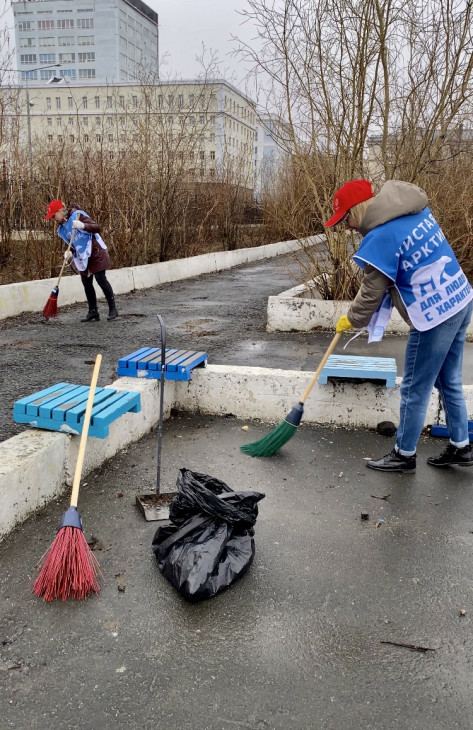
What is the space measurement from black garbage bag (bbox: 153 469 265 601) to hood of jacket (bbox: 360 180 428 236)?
5.64 ft

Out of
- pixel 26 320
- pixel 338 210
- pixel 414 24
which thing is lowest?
pixel 26 320

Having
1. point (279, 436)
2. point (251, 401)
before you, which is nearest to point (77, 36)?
point (251, 401)

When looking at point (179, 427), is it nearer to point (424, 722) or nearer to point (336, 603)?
point (336, 603)

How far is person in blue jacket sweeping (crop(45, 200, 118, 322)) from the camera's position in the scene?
320 inches

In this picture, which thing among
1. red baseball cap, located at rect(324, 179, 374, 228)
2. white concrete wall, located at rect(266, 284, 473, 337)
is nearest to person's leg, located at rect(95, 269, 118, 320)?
white concrete wall, located at rect(266, 284, 473, 337)

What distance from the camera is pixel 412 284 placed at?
353 centimetres

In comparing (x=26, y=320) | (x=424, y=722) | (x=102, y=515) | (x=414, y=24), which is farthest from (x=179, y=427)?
(x=414, y=24)

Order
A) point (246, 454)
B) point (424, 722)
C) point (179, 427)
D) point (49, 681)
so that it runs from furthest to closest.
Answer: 1. point (179, 427)
2. point (246, 454)
3. point (49, 681)
4. point (424, 722)

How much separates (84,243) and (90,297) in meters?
0.78

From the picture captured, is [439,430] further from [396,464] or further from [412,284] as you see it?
[412,284]

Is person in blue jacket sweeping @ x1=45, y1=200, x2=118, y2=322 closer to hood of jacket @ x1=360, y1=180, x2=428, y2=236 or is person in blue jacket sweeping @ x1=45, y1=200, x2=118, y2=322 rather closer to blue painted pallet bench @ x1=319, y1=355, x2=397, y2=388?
blue painted pallet bench @ x1=319, y1=355, x2=397, y2=388

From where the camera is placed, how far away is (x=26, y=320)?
8.72m

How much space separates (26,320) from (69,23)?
153531mm

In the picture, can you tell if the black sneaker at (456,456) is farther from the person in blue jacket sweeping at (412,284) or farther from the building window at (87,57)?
the building window at (87,57)
